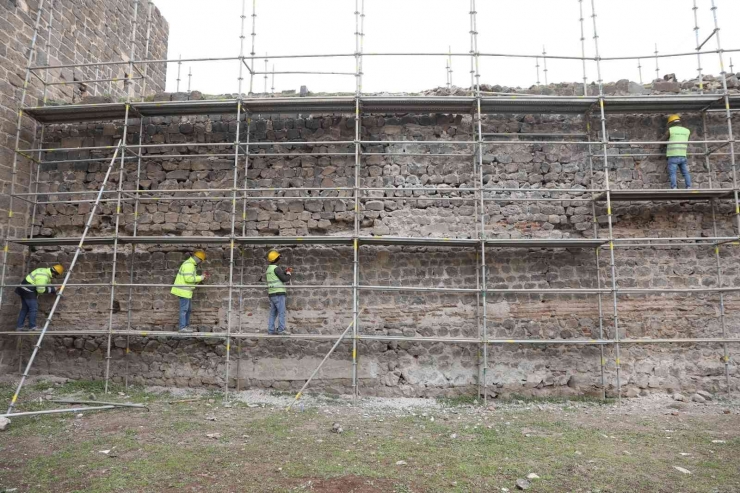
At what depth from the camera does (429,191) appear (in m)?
7.83

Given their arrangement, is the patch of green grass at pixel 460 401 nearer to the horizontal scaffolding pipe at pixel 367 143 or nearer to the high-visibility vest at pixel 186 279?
the horizontal scaffolding pipe at pixel 367 143

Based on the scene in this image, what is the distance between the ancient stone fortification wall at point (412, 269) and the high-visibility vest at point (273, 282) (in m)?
0.32

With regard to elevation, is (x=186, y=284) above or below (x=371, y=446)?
above

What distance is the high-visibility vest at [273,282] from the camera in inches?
291

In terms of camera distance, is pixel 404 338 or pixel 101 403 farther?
pixel 404 338

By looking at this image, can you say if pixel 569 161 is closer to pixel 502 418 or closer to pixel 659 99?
pixel 659 99

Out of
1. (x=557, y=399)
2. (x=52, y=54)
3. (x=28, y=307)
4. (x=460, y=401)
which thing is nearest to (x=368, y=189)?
(x=460, y=401)

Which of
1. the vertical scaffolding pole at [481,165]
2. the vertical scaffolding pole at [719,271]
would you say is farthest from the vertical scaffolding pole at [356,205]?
the vertical scaffolding pole at [719,271]

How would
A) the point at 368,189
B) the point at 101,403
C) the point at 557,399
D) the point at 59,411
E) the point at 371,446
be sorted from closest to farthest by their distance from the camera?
the point at 371,446 < the point at 59,411 < the point at 101,403 < the point at 557,399 < the point at 368,189

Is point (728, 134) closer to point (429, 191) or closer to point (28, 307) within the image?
point (429, 191)

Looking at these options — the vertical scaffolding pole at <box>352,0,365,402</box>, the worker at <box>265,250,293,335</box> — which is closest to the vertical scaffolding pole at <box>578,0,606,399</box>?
the vertical scaffolding pole at <box>352,0,365,402</box>

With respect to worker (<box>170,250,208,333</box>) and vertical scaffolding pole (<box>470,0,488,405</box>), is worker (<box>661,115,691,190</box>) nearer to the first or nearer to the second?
vertical scaffolding pole (<box>470,0,488,405</box>)

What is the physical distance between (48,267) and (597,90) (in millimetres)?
9266

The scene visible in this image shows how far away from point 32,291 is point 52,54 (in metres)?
4.17
